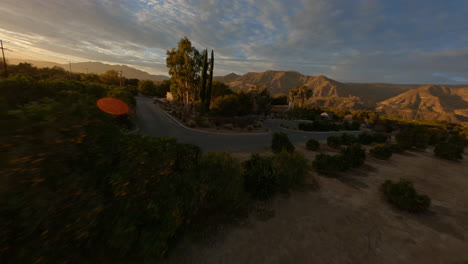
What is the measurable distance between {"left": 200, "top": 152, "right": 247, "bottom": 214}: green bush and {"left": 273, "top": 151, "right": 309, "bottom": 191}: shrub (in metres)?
2.57

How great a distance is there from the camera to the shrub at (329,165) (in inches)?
400

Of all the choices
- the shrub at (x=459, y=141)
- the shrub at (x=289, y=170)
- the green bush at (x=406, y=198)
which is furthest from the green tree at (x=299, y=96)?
the shrub at (x=289, y=170)

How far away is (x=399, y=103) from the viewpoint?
161250 mm

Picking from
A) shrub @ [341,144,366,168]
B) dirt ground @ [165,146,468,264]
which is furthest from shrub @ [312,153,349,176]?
dirt ground @ [165,146,468,264]

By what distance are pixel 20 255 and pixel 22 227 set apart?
416 mm

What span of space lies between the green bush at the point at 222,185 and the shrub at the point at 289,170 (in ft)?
8.42

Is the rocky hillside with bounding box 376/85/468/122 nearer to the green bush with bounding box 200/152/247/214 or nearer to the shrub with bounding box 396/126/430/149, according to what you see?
the shrub with bounding box 396/126/430/149

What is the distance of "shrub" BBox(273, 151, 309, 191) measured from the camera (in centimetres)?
796

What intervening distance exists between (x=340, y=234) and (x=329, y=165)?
18.0 ft

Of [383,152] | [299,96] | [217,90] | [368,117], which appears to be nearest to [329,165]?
[383,152]

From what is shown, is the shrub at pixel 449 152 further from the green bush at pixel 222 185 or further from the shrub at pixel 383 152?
the green bush at pixel 222 185

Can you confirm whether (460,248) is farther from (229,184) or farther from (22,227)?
(22,227)

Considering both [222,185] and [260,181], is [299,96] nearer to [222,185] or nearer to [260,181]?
[260,181]

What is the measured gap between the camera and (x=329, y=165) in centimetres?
1018
